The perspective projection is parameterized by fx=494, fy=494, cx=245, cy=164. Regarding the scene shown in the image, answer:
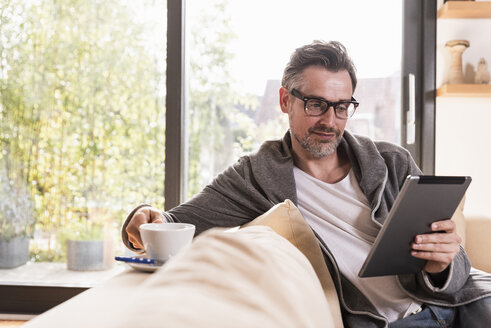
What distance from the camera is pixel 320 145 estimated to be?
160cm

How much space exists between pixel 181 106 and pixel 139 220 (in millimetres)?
1409

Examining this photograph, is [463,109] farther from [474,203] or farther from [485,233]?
[485,233]

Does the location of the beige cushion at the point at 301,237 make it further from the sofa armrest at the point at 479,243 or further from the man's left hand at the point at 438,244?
the sofa armrest at the point at 479,243

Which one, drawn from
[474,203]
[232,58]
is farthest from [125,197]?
[474,203]

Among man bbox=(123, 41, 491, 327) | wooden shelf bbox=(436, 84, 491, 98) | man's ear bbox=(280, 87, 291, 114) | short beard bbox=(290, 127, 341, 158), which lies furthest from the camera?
wooden shelf bbox=(436, 84, 491, 98)

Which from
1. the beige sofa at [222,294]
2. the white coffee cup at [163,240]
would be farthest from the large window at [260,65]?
the beige sofa at [222,294]

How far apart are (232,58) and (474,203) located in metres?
1.50

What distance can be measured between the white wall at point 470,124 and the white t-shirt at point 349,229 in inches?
48.4

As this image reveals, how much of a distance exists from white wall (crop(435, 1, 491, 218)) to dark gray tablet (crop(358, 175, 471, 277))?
4.95 feet

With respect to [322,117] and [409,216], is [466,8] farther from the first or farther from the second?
[409,216]

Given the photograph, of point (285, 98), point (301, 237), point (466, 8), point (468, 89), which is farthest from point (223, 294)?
point (466, 8)

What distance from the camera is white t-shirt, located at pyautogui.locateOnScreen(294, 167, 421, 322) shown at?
137 centimetres

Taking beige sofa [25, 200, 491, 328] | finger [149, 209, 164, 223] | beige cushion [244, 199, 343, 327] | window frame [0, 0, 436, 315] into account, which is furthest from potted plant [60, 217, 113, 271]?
beige sofa [25, 200, 491, 328]

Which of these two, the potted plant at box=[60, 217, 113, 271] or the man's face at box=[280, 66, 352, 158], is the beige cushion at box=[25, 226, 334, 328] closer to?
the man's face at box=[280, 66, 352, 158]
